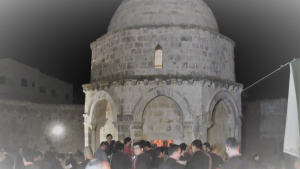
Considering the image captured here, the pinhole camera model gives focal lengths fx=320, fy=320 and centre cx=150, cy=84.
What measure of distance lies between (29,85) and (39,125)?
36.3 feet

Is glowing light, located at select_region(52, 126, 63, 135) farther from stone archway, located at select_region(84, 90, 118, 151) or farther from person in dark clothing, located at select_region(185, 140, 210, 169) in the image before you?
person in dark clothing, located at select_region(185, 140, 210, 169)

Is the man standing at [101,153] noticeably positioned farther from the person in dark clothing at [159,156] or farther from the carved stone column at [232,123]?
the carved stone column at [232,123]

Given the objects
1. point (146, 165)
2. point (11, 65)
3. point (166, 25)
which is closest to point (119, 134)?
point (166, 25)

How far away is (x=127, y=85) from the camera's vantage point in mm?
12523

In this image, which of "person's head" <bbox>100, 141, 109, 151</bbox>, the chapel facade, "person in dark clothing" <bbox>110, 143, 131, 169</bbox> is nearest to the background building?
the chapel facade

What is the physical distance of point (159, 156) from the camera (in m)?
6.72

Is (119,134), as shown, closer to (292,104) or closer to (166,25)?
(166,25)

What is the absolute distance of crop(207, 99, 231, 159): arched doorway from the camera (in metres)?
14.2

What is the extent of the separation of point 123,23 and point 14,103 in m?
9.25

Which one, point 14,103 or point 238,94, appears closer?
point 238,94

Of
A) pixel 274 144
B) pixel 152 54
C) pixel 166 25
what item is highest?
pixel 166 25

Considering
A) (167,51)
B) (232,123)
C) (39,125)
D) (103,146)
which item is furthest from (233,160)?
(39,125)

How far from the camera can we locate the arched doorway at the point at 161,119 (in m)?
12.7

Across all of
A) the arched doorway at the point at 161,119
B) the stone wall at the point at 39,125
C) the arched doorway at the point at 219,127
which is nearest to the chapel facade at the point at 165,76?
the arched doorway at the point at 161,119
